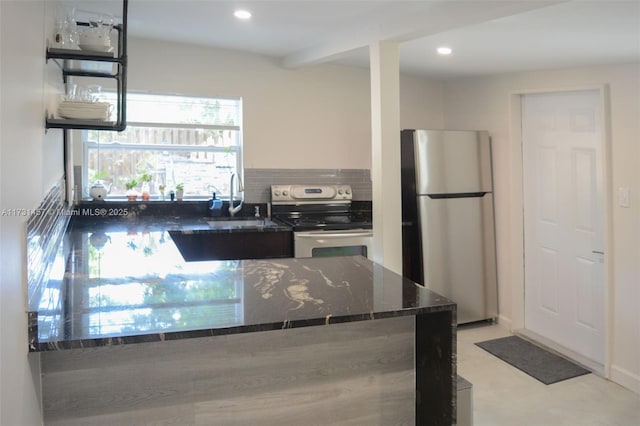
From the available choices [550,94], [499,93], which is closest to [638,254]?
[550,94]

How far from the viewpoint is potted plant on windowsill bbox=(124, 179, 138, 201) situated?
149 inches

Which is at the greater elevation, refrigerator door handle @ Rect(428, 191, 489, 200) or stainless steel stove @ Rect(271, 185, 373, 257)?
refrigerator door handle @ Rect(428, 191, 489, 200)

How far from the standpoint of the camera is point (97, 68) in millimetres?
2352

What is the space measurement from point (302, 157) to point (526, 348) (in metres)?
2.36

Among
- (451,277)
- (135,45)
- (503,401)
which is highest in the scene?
(135,45)

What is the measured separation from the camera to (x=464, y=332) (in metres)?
4.06

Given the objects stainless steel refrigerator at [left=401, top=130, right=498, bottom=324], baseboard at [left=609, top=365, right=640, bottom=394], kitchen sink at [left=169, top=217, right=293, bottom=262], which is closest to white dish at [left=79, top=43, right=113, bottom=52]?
kitchen sink at [left=169, top=217, right=293, bottom=262]

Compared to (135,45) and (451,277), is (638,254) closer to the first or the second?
(451,277)

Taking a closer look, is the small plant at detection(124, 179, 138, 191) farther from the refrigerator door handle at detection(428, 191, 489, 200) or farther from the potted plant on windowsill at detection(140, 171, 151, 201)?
the refrigerator door handle at detection(428, 191, 489, 200)

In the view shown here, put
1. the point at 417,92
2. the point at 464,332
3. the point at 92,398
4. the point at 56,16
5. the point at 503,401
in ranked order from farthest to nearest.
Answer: the point at 417,92 → the point at 464,332 → the point at 503,401 → the point at 56,16 → the point at 92,398

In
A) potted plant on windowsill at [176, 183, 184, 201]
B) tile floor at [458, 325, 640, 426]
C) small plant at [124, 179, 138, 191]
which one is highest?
small plant at [124, 179, 138, 191]

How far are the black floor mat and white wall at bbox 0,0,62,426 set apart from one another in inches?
121

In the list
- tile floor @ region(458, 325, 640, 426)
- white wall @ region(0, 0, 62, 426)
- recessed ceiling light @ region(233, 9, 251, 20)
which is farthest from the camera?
recessed ceiling light @ region(233, 9, 251, 20)

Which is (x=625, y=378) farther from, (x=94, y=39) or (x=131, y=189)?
(x=131, y=189)
